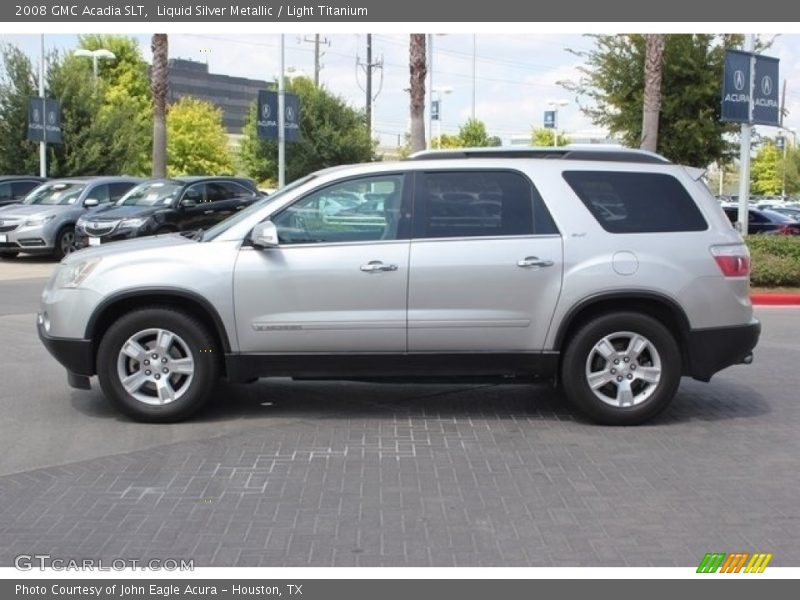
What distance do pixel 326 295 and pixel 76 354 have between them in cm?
183

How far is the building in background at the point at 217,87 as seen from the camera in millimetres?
144125

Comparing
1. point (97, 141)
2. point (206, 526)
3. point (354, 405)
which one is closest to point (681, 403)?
point (354, 405)

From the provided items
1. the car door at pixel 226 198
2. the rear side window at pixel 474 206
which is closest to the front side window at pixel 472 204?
the rear side window at pixel 474 206

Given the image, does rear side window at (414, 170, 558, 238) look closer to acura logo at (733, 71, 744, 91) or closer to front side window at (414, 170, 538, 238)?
front side window at (414, 170, 538, 238)

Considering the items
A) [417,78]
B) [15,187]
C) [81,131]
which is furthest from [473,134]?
[15,187]

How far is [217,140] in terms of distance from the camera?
58.9 m

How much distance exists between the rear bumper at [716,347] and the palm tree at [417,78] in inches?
695

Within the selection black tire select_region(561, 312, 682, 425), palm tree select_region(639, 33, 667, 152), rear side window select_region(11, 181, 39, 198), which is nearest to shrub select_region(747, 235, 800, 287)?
palm tree select_region(639, 33, 667, 152)

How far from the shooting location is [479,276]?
7.12 m

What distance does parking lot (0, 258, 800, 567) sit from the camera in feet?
16.1

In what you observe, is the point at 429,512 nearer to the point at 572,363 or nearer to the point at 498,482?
the point at 498,482

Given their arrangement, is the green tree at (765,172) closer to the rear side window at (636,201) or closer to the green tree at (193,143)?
the green tree at (193,143)

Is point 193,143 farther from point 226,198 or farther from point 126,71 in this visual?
point 226,198

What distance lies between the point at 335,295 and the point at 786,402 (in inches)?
Answer: 152
